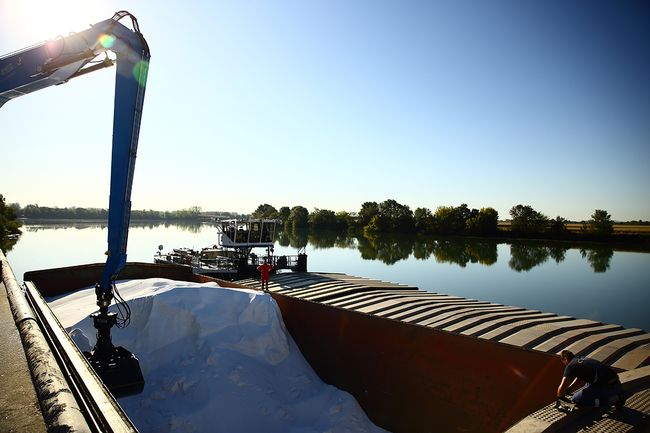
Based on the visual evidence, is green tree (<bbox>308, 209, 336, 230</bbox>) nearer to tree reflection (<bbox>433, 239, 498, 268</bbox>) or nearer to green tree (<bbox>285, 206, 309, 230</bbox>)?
green tree (<bbox>285, 206, 309, 230</bbox>)

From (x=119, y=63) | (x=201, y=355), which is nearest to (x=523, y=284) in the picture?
(x=201, y=355)

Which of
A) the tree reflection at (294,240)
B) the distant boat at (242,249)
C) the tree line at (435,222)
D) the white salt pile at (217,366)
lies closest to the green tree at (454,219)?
the tree line at (435,222)

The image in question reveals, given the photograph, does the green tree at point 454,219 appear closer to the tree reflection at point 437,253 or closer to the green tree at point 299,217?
the tree reflection at point 437,253

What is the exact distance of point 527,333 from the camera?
8.31 m

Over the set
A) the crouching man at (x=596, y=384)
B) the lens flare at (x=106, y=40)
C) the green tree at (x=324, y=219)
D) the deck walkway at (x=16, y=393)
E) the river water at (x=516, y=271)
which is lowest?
the river water at (x=516, y=271)

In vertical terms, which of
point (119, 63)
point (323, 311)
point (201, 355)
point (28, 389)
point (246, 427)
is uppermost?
point (119, 63)

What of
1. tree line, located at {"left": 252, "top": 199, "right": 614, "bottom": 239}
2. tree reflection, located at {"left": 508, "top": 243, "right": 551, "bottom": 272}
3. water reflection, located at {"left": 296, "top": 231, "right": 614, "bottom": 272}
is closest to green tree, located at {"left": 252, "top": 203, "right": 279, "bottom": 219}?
tree line, located at {"left": 252, "top": 199, "right": 614, "bottom": 239}

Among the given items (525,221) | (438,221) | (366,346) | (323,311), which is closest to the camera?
(366,346)

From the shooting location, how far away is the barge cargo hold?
22.7ft

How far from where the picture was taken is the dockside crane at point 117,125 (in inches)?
287

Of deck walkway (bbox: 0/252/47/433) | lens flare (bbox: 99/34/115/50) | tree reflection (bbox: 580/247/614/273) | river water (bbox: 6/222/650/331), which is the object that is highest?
lens flare (bbox: 99/34/115/50)

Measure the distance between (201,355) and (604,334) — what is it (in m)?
9.41

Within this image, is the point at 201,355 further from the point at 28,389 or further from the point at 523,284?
the point at 523,284

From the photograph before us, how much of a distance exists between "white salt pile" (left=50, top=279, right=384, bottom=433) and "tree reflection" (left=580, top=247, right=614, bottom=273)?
38455mm
